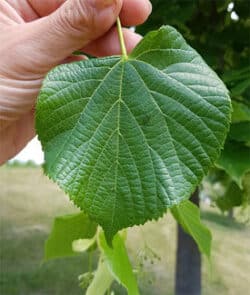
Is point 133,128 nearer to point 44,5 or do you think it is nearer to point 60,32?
point 60,32

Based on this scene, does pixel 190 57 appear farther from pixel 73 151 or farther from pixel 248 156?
pixel 248 156

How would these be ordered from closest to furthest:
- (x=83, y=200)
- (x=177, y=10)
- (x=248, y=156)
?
(x=83, y=200) → (x=248, y=156) → (x=177, y=10)

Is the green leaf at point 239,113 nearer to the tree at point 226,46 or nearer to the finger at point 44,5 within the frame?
the tree at point 226,46

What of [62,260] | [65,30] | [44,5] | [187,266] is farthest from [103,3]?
[62,260]

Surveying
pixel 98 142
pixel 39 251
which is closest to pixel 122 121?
pixel 98 142

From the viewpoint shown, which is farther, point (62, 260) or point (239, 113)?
point (62, 260)

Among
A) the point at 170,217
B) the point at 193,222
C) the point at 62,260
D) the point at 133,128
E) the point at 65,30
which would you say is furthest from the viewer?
the point at 170,217
